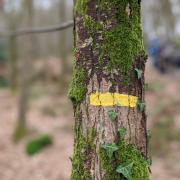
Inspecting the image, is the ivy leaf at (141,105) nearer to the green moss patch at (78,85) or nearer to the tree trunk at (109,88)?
the tree trunk at (109,88)

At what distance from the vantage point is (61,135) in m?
14.0


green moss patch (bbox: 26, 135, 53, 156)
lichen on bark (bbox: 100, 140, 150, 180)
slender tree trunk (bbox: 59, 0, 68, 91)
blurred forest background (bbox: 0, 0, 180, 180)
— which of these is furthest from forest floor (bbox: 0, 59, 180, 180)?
lichen on bark (bbox: 100, 140, 150, 180)

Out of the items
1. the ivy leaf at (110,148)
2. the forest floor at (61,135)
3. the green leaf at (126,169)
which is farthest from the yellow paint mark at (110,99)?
the forest floor at (61,135)

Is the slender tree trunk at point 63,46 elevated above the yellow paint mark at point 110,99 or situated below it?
above

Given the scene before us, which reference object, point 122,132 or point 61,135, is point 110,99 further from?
point 61,135

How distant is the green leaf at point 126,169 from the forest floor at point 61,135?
7.30m

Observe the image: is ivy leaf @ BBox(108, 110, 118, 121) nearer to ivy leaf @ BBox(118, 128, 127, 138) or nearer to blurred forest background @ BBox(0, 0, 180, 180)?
ivy leaf @ BBox(118, 128, 127, 138)

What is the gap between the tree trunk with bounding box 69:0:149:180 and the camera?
298 cm

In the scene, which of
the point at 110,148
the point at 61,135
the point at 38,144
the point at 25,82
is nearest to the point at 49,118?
the point at 25,82

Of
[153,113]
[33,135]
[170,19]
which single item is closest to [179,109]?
[153,113]

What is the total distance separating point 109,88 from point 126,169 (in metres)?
0.53

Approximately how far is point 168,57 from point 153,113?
25.3 feet

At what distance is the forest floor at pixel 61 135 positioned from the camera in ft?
36.6

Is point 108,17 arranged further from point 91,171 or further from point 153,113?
point 153,113
